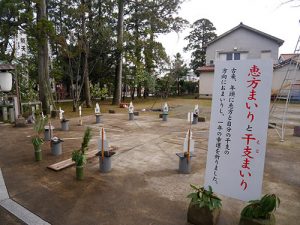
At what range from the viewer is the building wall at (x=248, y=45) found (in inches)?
849

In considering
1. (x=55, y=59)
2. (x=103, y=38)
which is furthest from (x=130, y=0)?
(x=55, y=59)

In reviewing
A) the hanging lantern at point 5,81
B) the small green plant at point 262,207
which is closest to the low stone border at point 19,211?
the small green plant at point 262,207

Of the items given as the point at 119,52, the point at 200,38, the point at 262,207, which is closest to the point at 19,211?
the point at 262,207

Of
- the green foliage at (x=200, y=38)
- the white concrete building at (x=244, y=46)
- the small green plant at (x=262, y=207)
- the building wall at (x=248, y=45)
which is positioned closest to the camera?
the small green plant at (x=262, y=207)

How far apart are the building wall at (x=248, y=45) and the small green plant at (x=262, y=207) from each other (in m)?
20.5

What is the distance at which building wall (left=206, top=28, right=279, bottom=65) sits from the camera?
2156 cm

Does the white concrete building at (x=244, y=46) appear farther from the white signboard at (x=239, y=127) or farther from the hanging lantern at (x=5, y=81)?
the white signboard at (x=239, y=127)

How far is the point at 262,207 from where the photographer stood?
261 cm

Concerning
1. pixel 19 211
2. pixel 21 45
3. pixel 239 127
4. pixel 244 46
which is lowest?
pixel 19 211

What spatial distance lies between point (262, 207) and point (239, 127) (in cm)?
97

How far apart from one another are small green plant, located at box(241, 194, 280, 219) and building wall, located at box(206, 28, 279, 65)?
2045 centimetres

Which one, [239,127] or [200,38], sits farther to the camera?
[200,38]

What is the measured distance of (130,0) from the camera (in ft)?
58.2

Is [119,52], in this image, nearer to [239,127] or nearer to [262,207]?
[239,127]
